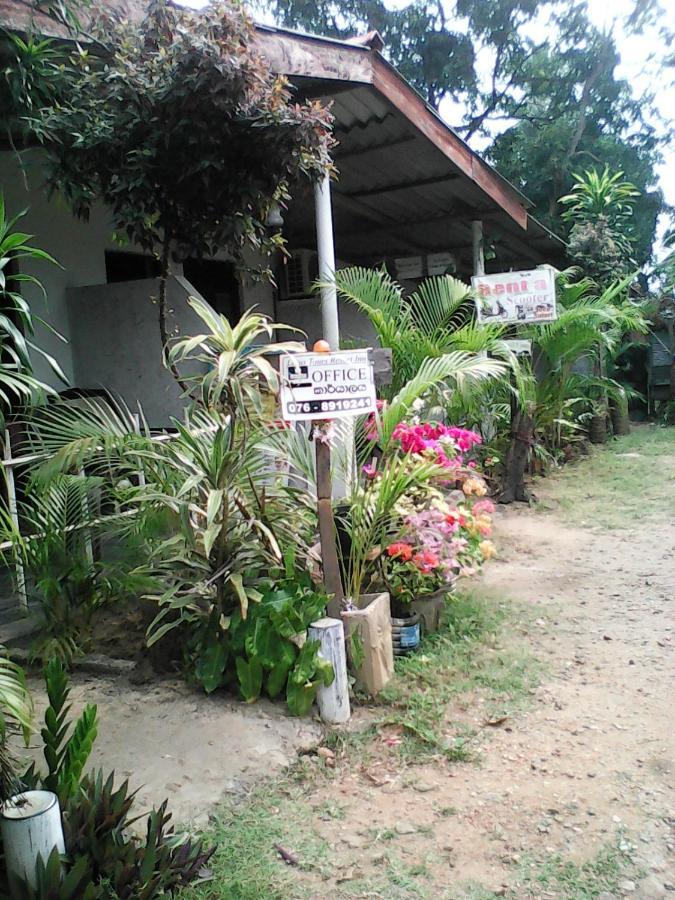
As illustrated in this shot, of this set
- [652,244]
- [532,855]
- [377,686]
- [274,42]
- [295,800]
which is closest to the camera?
[532,855]

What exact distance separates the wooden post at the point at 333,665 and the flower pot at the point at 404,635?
0.65 metres

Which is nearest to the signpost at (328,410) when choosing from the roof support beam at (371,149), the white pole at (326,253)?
the white pole at (326,253)

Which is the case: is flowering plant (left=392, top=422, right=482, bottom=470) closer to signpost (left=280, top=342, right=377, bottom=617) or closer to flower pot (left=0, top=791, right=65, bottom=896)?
signpost (left=280, top=342, right=377, bottom=617)

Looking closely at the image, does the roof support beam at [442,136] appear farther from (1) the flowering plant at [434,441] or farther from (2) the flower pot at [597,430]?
(2) the flower pot at [597,430]

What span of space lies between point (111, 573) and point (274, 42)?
2865mm

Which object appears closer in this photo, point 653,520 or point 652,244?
point 653,520

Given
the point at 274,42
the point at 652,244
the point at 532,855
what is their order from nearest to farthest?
the point at 532,855 < the point at 274,42 < the point at 652,244

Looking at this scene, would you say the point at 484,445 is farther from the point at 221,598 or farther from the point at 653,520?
the point at 221,598

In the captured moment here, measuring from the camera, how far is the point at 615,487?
24.5 ft

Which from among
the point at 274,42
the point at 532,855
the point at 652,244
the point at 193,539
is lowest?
the point at 532,855

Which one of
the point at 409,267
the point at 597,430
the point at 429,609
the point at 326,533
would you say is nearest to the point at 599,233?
the point at 597,430

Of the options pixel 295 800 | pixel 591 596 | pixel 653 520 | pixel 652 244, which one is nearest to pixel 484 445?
pixel 653 520

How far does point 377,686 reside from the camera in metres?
3.15

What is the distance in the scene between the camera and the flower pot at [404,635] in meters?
3.55
